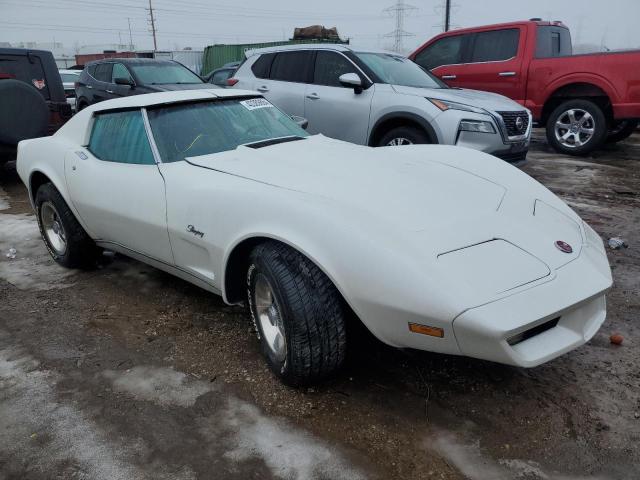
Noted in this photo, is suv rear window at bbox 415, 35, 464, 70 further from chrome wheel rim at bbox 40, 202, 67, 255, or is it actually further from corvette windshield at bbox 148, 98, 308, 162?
chrome wheel rim at bbox 40, 202, 67, 255

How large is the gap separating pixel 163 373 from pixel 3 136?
4951 mm

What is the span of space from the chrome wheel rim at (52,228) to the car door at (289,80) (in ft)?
10.9

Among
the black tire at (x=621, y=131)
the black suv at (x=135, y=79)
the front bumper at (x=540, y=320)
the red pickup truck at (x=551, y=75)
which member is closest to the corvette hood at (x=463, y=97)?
the red pickup truck at (x=551, y=75)

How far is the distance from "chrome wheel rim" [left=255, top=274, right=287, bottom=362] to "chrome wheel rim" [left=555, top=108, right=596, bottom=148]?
22.5 ft

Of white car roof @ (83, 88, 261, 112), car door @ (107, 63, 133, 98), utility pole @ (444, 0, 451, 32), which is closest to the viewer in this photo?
white car roof @ (83, 88, 261, 112)

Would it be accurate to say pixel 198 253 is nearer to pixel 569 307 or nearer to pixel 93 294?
pixel 93 294

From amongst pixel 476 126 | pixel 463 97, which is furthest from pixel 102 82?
pixel 476 126

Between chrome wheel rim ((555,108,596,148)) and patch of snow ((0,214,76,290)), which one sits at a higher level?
chrome wheel rim ((555,108,596,148))

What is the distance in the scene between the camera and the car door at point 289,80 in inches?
272

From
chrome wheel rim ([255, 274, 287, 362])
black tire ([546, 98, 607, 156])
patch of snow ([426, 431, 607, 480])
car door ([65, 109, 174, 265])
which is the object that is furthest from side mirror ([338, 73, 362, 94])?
patch of snow ([426, 431, 607, 480])

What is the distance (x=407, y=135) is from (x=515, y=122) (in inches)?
53.5

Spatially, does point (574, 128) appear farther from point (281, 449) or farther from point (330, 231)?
point (281, 449)

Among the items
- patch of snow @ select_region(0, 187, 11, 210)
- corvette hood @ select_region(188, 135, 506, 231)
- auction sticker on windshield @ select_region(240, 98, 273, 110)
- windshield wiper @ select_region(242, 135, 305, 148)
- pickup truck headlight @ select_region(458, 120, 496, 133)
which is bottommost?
patch of snow @ select_region(0, 187, 11, 210)

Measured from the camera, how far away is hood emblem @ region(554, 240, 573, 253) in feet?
7.88
